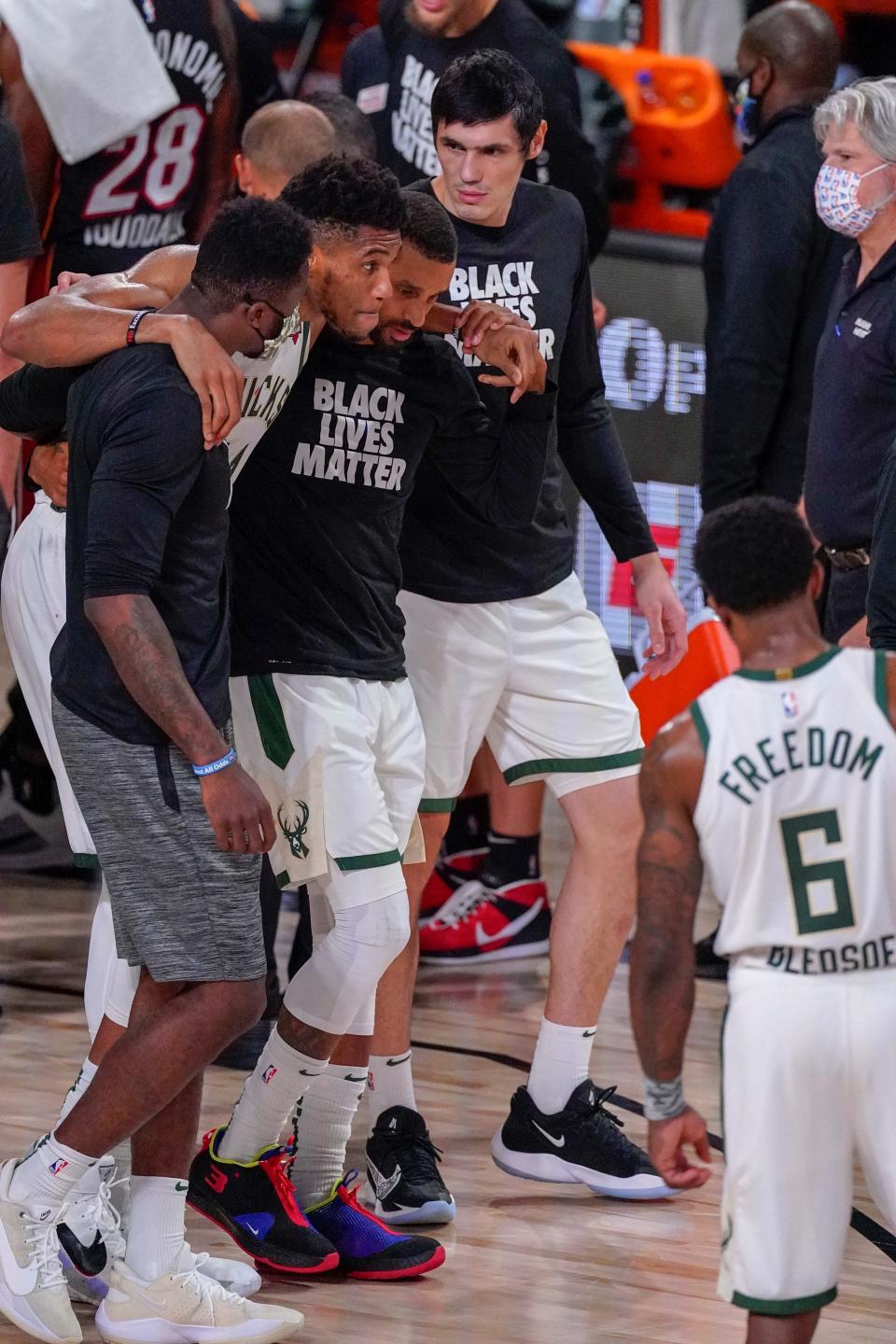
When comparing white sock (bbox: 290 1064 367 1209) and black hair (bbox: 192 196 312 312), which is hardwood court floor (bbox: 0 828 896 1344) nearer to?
white sock (bbox: 290 1064 367 1209)

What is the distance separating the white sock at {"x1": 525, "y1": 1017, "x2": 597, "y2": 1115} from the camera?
4156mm

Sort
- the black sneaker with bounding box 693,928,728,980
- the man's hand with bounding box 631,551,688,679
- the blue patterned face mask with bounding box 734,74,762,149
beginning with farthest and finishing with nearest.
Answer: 1. the blue patterned face mask with bounding box 734,74,762,149
2. the black sneaker with bounding box 693,928,728,980
3. the man's hand with bounding box 631,551,688,679

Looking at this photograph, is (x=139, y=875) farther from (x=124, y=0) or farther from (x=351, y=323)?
(x=124, y=0)

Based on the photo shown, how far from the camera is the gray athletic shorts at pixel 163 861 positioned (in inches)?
123

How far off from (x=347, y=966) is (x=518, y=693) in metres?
0.93

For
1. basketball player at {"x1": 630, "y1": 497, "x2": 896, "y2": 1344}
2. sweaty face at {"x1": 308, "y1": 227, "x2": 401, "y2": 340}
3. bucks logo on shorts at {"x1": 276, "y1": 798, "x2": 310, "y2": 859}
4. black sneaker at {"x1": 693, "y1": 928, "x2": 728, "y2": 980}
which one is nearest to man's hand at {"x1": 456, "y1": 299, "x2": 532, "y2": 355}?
sweaty face at {"x1": 308, "y1": 227, "x2": 401, "y2": 340}

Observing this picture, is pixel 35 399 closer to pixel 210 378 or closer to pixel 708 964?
pixel 210 378

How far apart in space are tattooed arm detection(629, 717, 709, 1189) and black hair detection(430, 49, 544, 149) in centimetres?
192

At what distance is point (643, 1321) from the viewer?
11.2 ft

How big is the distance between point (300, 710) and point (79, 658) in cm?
54

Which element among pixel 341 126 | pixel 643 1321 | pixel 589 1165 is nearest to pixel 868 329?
pixel 341 126

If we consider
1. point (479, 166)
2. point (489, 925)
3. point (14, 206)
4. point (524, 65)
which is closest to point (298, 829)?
point (479, 166)

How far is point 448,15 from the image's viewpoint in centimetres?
549

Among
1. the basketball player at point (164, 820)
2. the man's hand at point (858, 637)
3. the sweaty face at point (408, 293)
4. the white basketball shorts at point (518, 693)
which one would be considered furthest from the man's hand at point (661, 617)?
the basketball player at point (164, 820)
